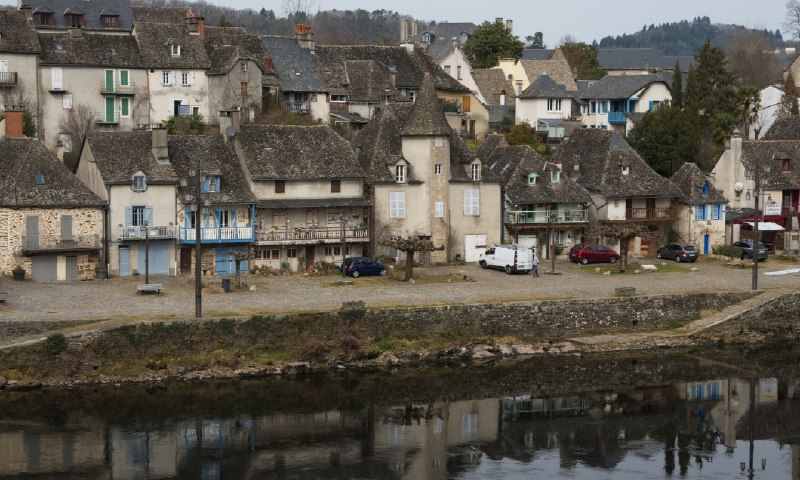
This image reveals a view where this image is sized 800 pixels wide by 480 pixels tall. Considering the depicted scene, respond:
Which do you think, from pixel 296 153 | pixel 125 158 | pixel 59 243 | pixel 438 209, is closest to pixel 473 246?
pixel 438 209

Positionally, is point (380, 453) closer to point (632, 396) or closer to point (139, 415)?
point (139, 415)

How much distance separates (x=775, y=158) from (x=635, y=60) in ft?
176

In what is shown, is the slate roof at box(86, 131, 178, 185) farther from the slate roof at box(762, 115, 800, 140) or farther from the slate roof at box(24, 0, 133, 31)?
the slate roof at box(762, 115, 800, 140)

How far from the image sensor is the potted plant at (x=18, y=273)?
58.8 meters

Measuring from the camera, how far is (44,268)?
5975cm

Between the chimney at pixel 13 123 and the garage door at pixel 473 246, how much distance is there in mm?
22153

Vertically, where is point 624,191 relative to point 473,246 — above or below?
above

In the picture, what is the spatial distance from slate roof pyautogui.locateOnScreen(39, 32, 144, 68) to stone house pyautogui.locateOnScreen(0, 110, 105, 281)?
11857mm

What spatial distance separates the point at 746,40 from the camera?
524 feet

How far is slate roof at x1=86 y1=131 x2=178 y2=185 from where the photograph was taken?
2426 inches

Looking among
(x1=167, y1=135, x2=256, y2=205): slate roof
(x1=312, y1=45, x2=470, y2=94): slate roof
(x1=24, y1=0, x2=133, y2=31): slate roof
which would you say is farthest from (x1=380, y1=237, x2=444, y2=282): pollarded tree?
(x1=24, y1=0, x2=133, y2=31): slate roof

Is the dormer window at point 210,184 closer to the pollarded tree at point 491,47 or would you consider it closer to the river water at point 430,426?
the river water at point 430,426

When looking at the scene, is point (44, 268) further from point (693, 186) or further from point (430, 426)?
point (693, 186)

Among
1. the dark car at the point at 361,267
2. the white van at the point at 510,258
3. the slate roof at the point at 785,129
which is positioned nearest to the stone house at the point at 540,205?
the white van at the point at 510,258
